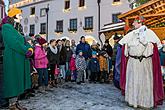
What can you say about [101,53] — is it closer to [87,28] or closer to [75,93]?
[75,93]

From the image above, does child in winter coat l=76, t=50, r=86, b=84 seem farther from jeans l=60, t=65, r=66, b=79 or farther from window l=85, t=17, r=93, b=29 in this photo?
window l=85, t=17, r=93, b=29

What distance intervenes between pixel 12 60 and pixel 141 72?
2.65 meters

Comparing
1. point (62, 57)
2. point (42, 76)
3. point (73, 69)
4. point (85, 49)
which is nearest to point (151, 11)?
point (85, 49)

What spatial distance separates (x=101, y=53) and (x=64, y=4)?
80.3ft

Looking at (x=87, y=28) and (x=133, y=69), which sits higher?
(x=87, y=28)

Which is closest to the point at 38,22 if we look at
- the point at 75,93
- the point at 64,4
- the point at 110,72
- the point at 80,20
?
the point at 64,4

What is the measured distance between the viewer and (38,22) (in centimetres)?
3928

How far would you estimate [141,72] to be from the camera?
695 cm

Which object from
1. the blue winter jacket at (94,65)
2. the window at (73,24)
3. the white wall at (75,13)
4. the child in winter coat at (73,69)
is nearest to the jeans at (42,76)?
the child in winter coat at (73,69)

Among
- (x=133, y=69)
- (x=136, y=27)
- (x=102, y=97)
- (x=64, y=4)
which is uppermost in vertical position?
(x=64, y=4)

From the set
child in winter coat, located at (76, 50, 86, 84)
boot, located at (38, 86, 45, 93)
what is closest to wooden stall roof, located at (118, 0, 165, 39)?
child in winter coat, located at (76, 50, 86, 84)

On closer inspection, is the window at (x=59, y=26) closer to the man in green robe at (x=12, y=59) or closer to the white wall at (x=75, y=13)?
the white wall at (x=75, y=13)

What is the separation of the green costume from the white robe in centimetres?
231

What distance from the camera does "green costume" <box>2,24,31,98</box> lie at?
19.9 ft
